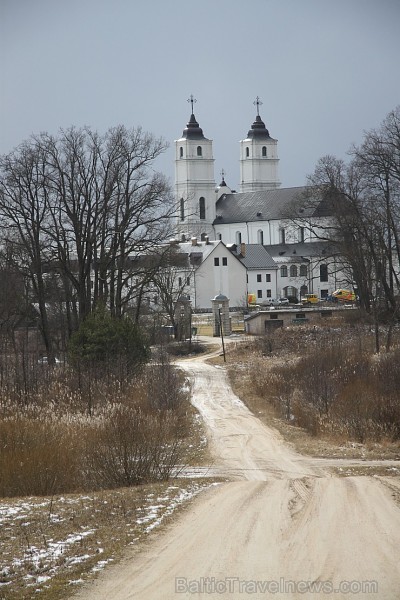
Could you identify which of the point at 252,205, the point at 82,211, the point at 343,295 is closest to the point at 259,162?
the point at 252,205

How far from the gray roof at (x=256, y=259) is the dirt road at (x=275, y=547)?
269 ft

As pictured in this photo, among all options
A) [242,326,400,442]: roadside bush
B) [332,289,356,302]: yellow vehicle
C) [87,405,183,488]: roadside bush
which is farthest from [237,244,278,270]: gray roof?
[87,405,183,488]: roadside bush

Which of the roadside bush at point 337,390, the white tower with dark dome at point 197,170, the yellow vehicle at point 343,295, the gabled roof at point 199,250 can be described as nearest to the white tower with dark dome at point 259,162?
the white tower with dark dome at point 197,170

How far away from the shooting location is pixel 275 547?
12.1 m

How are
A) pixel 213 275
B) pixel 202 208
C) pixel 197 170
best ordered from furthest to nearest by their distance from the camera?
pixel 197 170 → pixel 202 208 → pixel 213 275

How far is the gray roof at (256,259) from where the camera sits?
330 feet

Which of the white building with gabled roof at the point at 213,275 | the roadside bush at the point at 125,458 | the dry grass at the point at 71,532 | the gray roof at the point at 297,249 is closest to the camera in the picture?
the dry grass at the point at 71,532

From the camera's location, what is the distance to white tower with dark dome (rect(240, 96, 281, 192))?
145 metres

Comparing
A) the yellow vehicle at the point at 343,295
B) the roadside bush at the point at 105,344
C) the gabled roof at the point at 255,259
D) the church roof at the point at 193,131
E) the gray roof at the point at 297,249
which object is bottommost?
the roadside bush at the point at 105,344

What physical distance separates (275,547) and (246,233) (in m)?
113

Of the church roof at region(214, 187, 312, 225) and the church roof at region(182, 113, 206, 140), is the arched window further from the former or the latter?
the church roof at region(182, 113, 206, 140)

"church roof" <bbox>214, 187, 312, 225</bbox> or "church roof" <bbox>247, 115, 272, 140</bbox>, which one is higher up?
"church roof" <bbox>247, 115, 272, 140</bbox>

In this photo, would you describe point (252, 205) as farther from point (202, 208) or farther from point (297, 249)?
point (297, 249)

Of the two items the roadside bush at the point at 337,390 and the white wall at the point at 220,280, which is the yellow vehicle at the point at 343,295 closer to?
the white wall at the point at 220,280
